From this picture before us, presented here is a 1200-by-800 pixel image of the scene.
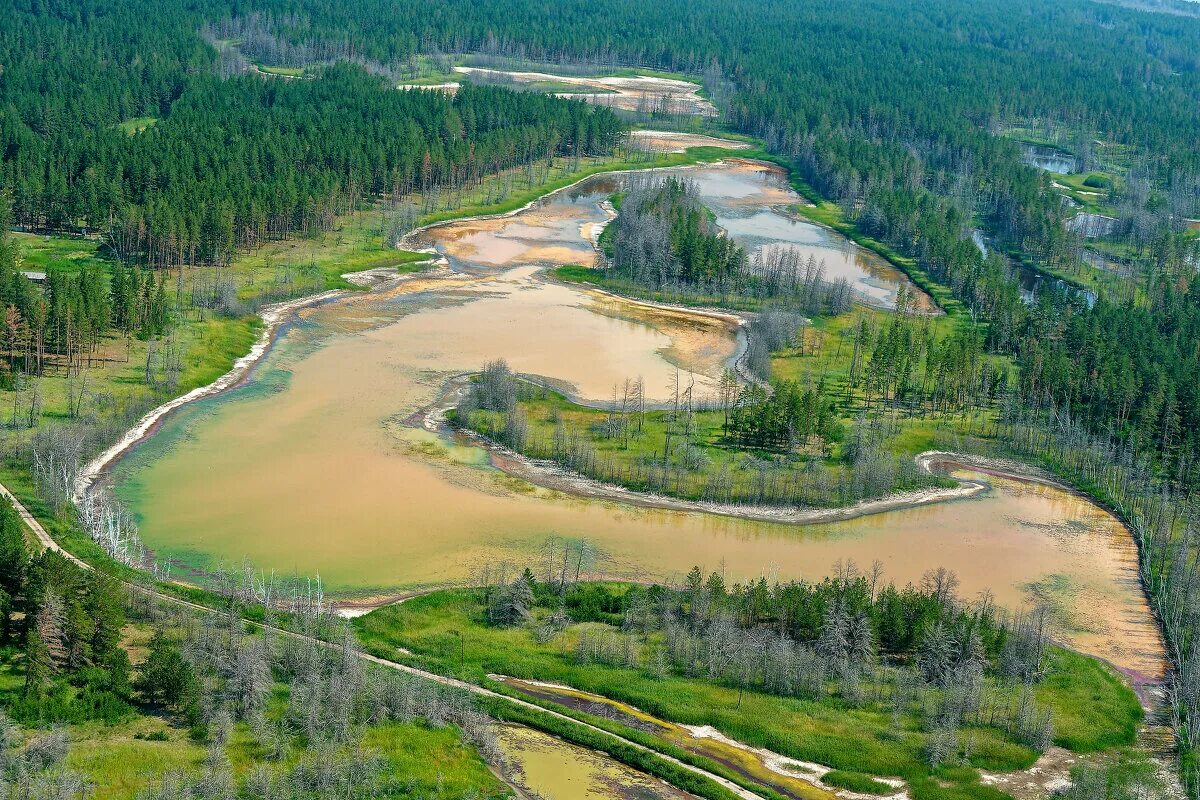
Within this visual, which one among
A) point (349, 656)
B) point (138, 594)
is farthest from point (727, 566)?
point (138, 594)

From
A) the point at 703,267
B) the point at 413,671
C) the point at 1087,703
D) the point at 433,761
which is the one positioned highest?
the point at 703,267

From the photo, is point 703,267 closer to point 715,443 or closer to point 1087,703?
point 715,443

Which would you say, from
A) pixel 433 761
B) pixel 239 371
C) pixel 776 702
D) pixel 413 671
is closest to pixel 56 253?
pixel 239 371

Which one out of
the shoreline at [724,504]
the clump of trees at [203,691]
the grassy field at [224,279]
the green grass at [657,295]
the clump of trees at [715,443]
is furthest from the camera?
the green grass at [657,295]

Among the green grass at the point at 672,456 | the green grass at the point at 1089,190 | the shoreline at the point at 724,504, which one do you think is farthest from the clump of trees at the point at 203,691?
the green grass at the point at 1089,190

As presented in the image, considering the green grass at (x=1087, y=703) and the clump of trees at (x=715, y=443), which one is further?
the clump of trees at (x=715, y=443)

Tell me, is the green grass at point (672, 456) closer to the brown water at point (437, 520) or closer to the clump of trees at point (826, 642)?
the brown water at point (437, 520)

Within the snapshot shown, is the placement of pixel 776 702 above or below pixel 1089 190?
below
